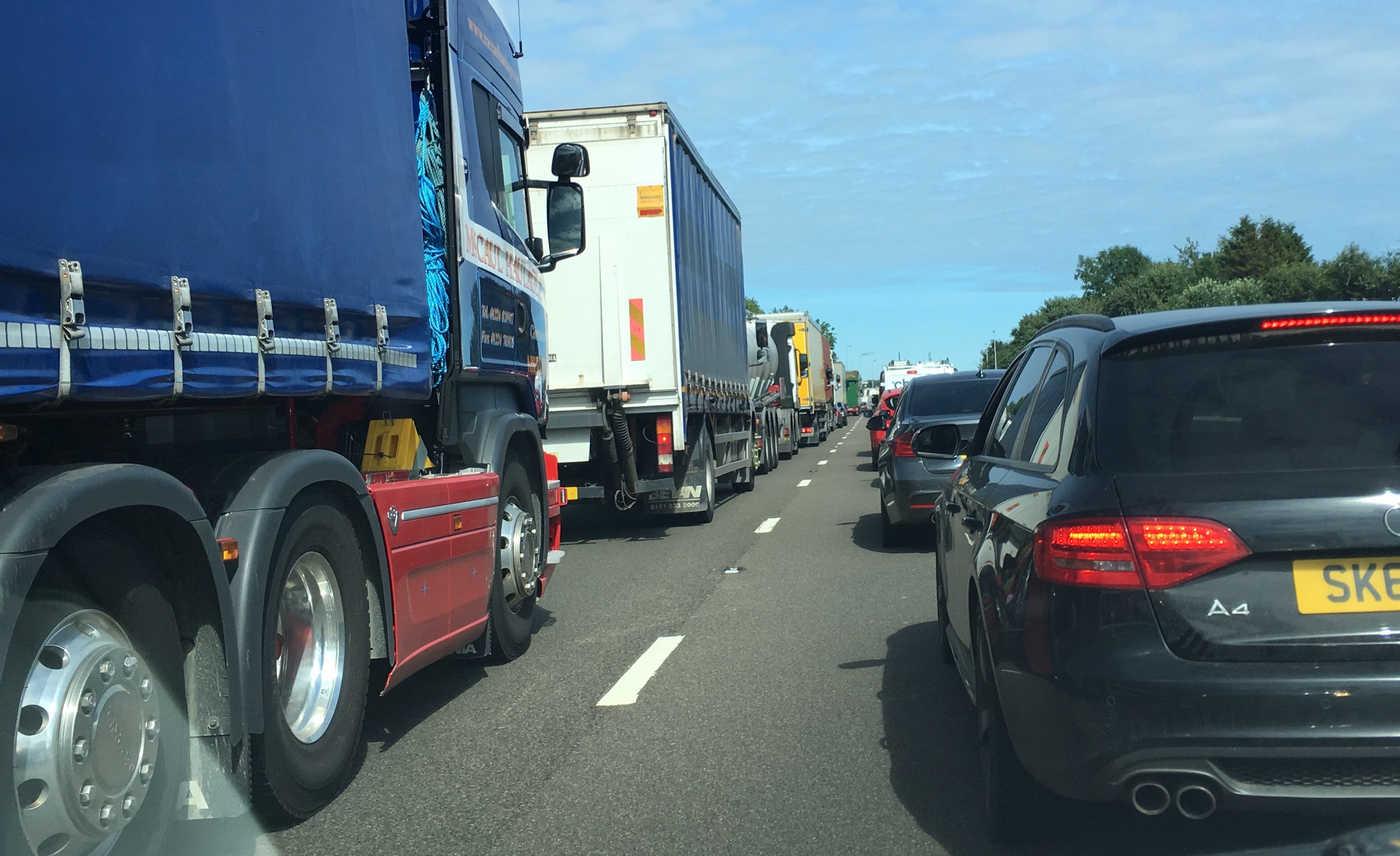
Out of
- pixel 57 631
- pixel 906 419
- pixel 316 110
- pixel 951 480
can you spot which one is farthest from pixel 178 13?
pixel 906 419

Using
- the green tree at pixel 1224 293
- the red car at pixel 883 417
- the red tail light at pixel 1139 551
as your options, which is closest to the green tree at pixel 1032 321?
the green tree at pixel 1224 293

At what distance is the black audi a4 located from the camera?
3084 millimetres

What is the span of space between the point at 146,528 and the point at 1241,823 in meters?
3.29

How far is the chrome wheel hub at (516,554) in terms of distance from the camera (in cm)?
682

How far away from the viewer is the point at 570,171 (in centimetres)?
728

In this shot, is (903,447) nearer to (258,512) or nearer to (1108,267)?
(258,512)

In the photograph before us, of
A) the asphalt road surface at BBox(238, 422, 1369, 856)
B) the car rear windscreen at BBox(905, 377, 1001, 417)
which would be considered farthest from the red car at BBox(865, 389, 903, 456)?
the asphalt road surface at BBox(238, 422, 1369, 856)

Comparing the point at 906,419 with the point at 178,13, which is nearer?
A: the point at 178,13

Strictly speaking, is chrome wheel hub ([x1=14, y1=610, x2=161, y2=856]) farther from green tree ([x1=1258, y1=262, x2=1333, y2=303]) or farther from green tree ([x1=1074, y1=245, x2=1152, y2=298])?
green tree ([x1=1074, y1=245, x2=1152, y2=298])

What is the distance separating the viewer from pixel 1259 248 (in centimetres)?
9694

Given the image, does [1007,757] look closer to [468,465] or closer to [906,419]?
[468,465]

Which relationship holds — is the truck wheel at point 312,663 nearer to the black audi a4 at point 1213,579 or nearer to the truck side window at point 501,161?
the black audi a4 at point 1213,579

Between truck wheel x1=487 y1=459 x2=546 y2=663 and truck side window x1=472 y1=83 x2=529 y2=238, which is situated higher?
truck side window x1=472 y1=83 x2=529 y2=238

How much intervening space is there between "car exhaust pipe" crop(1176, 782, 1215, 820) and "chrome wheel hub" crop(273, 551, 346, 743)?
279cm
